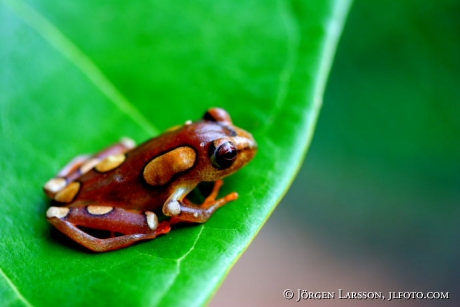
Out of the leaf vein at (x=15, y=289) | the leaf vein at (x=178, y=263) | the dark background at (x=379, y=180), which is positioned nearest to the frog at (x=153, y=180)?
the leaf vein at (x=178, y=263)

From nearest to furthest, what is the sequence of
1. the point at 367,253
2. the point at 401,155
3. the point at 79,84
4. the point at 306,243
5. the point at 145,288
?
the point at 145,288 < the point at 79,84 < the point at 401,155 < the point at 367,253 < the point at 306,243

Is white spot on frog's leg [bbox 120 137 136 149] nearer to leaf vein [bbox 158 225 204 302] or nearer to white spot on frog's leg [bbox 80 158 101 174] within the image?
white spot on frog's leg [bbox 80 158 101 174]

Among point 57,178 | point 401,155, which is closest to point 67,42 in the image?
point 57,178

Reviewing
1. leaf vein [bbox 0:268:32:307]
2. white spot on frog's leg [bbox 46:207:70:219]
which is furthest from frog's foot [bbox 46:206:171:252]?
leaf vein [bbox 0:268:32:307]

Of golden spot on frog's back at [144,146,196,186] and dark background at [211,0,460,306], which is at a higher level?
golden spot on frog's back at [144,146,196,186]

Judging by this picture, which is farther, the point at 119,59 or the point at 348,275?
the point at 348,275

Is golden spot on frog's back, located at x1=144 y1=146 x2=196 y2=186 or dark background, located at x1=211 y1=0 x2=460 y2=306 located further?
dark background, located at x1=211 y1=0 x2=460 y2=306

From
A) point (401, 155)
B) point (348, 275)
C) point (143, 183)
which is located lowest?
point (348, 275)

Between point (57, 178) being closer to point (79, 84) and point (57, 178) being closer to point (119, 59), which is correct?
point (79, 84)
